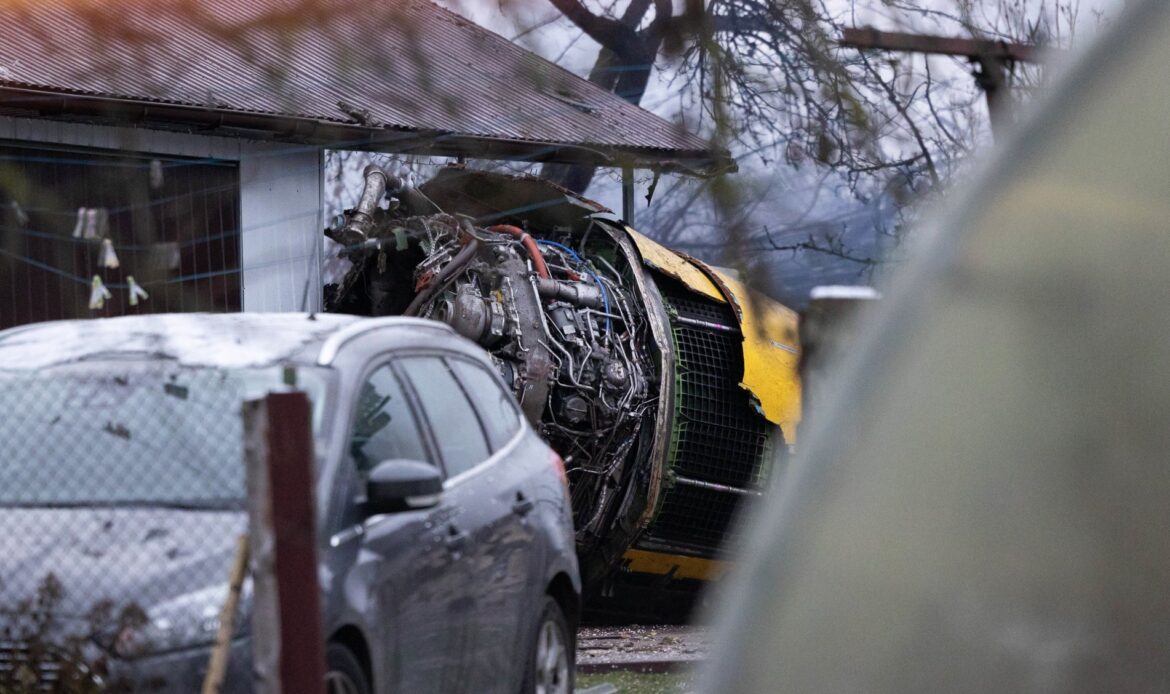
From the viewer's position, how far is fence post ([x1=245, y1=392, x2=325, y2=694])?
332cm

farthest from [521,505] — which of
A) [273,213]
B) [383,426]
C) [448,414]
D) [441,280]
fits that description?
[273,213]

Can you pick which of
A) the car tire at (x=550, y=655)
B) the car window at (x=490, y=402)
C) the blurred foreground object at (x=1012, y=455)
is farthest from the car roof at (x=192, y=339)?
the blurred foreground object at (x=1012, y=455)

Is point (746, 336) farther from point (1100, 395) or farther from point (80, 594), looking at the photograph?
point (1100, 395)

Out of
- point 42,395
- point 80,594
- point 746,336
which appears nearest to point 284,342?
point 42,395

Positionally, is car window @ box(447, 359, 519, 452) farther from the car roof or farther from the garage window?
the garage window

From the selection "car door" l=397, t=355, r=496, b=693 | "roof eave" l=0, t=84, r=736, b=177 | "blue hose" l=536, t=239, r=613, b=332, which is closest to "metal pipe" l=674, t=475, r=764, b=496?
"blue hose" l=536, t=239, r=613, b=332

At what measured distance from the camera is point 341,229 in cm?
1002

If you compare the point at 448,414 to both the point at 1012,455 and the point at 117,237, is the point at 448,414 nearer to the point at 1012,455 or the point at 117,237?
the point at 1012,455

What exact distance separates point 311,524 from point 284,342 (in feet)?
7.26

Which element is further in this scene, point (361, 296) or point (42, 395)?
point (361, 296)

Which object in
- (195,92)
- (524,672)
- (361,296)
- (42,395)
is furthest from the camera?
(361,296)

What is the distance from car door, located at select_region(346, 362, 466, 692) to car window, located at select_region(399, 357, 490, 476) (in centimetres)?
11

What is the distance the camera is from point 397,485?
484 cm

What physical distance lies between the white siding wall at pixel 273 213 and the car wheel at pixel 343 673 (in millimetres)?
7026
